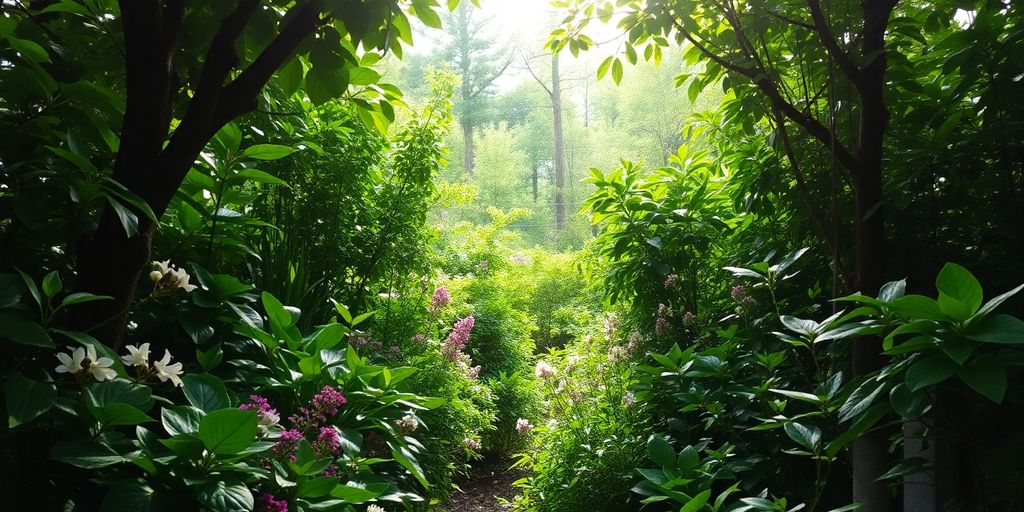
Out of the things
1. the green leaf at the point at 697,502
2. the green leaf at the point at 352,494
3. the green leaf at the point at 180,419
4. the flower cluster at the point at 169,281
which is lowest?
the green leaf at the point at 697,502

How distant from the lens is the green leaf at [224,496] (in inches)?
38.5

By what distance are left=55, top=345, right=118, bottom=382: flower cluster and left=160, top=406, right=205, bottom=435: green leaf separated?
0.43 ft

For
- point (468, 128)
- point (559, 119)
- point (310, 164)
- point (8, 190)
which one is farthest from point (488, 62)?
point (8, 190)

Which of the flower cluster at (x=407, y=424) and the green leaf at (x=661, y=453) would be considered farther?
the flower cluster at (x=407, y=424)

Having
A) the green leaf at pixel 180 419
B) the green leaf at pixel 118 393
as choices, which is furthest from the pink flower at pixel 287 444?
the green leaf at pixel 118 393

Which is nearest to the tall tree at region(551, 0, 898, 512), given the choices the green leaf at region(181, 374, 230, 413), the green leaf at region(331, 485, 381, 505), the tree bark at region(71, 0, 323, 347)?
the tree bark at region(71, 0, 323, 347)

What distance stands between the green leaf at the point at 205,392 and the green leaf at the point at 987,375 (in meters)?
1.21

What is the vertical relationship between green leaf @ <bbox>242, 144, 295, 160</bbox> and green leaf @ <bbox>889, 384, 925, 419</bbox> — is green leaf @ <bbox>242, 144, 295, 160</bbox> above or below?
above

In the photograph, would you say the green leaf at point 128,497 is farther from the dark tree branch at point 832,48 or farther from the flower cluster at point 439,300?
the flower cluster at point 439,300

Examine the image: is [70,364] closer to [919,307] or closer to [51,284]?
[51,284]

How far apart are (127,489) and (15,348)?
13.7 inches

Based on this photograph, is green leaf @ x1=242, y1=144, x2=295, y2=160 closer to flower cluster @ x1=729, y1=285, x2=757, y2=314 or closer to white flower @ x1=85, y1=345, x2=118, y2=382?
white flower @ x1=85, y1=345, x2=118, y2=382

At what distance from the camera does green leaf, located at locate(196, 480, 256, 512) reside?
3.21 feet

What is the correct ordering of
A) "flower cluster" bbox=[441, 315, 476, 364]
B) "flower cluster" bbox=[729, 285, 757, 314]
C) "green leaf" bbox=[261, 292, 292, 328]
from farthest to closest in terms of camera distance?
"flower cluster" bbox=[441, 315, 476, 364], "flower cluster" bbox=[729, 285, 757, 314], "green leaf" bbox=[261, 292, 292, 328]
